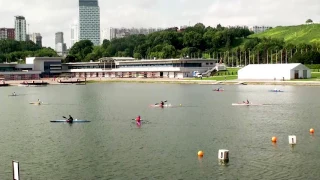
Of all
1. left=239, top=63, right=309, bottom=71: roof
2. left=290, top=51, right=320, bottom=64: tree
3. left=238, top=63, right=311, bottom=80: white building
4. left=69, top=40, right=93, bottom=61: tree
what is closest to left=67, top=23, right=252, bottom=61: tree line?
→ left=69, top=40, right=93, bottom=61: tree

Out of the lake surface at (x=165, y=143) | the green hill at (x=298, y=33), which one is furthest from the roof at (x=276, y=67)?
the green hill at (x=298, y=33)

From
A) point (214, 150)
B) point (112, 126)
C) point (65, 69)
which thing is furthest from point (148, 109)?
point (65, 69)

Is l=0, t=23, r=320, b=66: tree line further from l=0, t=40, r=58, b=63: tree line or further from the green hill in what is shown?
the green hill

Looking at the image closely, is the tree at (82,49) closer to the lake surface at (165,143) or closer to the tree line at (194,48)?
the tree line at (194,48)

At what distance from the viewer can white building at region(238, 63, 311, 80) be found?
94475 mm

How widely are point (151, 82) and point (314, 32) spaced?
267 feet

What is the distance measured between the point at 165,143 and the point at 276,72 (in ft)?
223

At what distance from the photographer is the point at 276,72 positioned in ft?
317

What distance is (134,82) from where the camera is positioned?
119 m

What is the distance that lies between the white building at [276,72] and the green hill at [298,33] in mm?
65165

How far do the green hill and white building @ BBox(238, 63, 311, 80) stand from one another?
65165 millimetres

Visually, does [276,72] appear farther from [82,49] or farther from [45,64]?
[82,49]

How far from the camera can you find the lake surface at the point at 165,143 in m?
25.6

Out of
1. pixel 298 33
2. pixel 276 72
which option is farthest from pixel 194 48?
pixel 276 72
